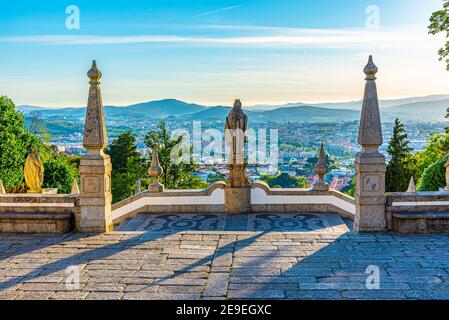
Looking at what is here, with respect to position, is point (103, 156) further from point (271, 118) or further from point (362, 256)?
point (271, 118)

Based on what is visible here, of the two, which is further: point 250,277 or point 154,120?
A: point 154,120

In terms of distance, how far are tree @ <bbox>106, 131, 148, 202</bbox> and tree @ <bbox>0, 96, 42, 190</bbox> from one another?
917cm

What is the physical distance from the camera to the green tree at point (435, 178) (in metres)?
15.8

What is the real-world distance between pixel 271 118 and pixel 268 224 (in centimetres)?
1033

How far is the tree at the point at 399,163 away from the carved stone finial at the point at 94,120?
24.8 metres

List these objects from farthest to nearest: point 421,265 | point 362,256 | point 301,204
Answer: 1. point 301,204
2. point 362,256
3. point 421,265

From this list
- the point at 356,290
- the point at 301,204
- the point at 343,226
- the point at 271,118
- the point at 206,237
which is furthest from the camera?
the point at 271,118

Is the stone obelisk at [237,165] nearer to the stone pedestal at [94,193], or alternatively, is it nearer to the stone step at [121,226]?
the stone step at [121,226]

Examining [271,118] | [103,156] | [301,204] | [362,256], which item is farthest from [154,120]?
[362,256]

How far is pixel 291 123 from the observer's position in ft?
64.2

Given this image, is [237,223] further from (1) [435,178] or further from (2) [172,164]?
(2) [172,164]

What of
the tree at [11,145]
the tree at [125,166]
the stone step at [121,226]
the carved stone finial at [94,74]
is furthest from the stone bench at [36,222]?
the tree at [125,166]

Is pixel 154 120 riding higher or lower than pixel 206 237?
higher
